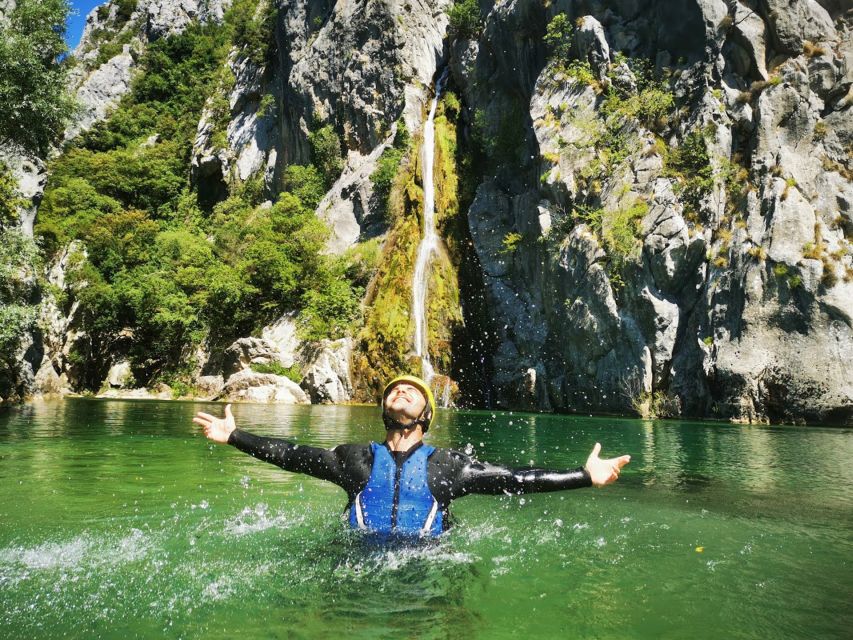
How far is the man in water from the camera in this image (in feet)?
12.7

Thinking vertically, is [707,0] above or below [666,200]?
above

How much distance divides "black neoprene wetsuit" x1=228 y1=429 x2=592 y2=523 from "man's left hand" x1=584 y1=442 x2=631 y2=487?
0.17 feet

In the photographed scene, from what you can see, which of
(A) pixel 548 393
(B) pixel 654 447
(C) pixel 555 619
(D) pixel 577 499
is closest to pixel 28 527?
(C) pixel 555 619

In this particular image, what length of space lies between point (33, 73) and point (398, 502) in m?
16.9

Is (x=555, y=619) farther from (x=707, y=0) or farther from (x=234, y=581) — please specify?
(x=707, y=0)

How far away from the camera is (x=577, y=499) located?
671 cm

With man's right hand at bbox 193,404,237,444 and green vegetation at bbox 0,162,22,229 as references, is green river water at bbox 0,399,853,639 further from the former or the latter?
green vegetation at bbox 0,162,22,229

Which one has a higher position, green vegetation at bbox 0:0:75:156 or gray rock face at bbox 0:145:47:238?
green vegetation at bbox 0:0:75:156

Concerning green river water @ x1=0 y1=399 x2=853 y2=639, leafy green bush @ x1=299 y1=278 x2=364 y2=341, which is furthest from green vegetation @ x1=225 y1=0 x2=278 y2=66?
green river water @ x1=0 y1=399 x2=853 y2=639

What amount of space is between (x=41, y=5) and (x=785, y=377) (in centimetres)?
2351

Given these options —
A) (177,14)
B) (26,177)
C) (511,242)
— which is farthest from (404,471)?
(177,14)

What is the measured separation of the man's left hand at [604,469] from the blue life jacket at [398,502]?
1.08 m

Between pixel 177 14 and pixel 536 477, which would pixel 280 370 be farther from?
pixel 177 14

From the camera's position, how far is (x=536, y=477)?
12.6 ft
